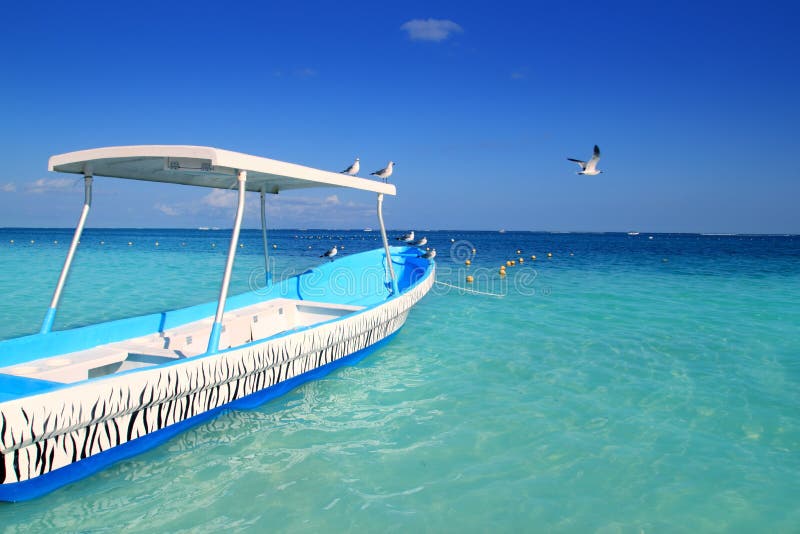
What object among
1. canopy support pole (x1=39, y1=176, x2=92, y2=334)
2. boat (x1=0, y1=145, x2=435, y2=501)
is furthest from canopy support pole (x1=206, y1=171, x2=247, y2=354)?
canopy support pole (x1=39, y1=176, x2=92, y2=334)

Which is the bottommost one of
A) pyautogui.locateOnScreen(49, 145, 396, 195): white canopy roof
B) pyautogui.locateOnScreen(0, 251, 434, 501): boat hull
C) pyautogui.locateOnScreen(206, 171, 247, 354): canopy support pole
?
pyautogui.locateOnScreen(0, 251, 434, 501): boat hull

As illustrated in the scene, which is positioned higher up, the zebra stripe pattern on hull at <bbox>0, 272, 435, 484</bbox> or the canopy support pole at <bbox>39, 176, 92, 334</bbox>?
the canopy support pole at <bbox>39, 176, 92, 334</bbox>

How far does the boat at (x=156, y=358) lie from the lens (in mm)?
3482

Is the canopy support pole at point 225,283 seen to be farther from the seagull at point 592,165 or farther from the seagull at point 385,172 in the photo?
the seagull at point 592,165

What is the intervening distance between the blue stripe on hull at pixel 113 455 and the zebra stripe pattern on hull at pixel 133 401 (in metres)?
0.19

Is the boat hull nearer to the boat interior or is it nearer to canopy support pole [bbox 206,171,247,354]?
canopy support pole [bbox 206,171,247,354]

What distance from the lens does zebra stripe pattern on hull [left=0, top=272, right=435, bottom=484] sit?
3260 millimetres

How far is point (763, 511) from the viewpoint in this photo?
4055 millimetres

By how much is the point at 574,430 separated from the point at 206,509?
13.4 ft

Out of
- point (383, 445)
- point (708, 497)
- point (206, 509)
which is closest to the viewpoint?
point (206, 509)

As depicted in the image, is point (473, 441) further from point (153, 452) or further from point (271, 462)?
point (153, 452)

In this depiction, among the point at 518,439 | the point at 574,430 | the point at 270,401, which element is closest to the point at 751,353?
the point at 574,430

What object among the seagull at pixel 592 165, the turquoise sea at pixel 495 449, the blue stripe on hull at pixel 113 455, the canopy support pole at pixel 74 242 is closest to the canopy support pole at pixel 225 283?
the blue stripe on hull at pixel 113 455

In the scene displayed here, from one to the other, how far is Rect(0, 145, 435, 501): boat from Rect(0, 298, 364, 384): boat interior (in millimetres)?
17
